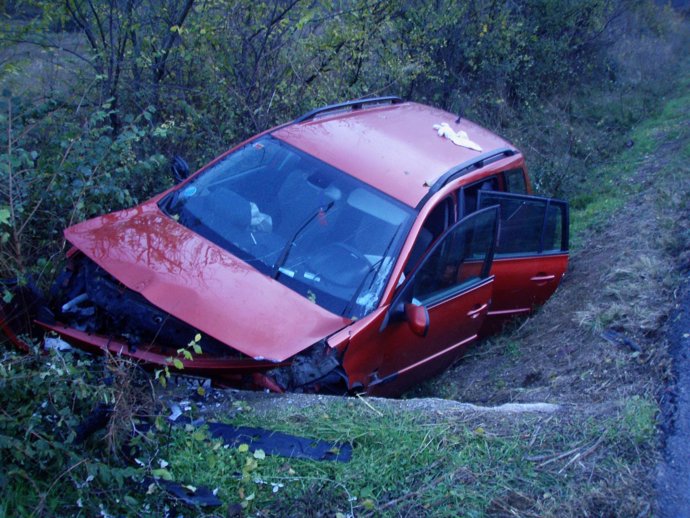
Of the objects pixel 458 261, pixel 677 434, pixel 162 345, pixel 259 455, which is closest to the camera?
pixel 259 455

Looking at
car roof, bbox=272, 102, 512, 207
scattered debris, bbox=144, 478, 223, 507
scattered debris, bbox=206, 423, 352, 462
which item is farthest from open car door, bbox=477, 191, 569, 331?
scattered debris, bbox=144, 478, 223, 507

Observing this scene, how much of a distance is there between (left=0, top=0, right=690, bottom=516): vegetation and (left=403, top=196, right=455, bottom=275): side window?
4.07 ft

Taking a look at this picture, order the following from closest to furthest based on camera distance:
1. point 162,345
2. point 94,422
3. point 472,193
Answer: point 94,422
point 162,345
point 472,193

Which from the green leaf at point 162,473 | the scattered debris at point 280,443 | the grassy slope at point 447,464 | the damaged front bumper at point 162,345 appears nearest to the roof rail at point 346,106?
the damaged front bumper at point 162,345

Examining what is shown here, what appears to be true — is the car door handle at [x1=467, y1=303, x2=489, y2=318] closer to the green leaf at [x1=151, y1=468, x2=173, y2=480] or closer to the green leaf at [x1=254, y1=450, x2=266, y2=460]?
the green leaf at [x1=254, y1=450, x2=266, y2=460]

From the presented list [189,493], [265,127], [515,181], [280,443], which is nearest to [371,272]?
[280,443]

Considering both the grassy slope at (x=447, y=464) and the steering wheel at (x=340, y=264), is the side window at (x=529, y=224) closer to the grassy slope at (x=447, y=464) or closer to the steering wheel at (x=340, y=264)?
the steering wheel at (x=340, y=264)

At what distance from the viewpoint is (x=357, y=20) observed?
28.9 feet

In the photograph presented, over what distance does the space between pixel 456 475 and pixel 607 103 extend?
44.7 feet

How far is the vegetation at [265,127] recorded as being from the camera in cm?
325

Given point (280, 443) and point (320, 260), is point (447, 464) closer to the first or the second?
point (280, 443)

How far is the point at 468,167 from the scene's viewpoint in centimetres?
534

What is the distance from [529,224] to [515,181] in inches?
15.4

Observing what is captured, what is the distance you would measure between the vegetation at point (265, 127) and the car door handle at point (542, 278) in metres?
0.66
